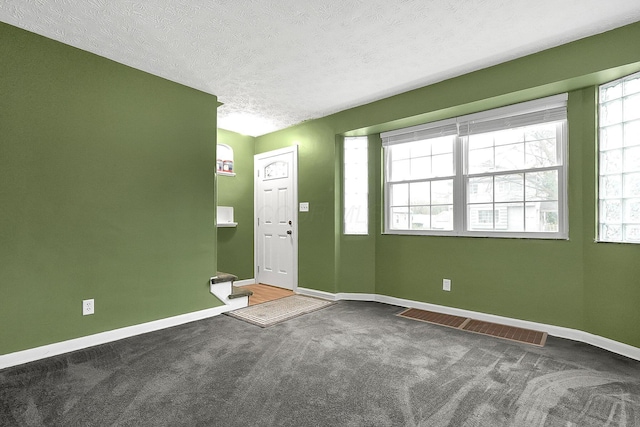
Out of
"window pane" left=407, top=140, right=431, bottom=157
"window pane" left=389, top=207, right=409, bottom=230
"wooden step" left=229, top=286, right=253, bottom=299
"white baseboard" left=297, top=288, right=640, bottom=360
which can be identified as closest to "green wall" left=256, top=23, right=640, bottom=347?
"white baseboard" left=297, top=288, right=640, bottom=360

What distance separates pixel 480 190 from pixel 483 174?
0.18 meters

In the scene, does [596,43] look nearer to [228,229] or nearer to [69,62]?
[69,62]

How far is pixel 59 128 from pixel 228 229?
2736mm

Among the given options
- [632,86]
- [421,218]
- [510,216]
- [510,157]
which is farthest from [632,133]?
[421,218]

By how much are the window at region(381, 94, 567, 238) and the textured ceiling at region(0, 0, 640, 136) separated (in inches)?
25.0

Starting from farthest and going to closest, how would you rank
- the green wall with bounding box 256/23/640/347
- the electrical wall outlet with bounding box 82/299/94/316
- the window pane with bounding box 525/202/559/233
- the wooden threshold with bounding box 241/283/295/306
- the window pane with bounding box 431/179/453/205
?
the wooden threshold with bounding box 241/283/295/306 → the window pane with bounding box 431/179/453/205 → the window pane with bounding box 525/202/559/233 → the electrical wall outlet with bounding box 82/299/94/316 → the green wall with bounding box 256/23/640/347

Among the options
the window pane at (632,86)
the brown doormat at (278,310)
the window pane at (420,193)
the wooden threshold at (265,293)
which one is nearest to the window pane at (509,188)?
the window pane at (420,193)

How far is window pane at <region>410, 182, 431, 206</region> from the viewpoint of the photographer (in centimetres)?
395

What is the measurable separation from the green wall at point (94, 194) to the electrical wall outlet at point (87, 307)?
0.13 feet

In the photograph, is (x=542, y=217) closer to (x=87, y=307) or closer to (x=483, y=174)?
(x=483, y=174)

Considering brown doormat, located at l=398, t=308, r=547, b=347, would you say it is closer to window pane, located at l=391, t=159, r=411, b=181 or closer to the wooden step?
window pane, located at l=391, t=159, r=411, b=181

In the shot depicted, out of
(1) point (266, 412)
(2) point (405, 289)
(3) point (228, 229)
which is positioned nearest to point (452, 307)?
(2) point (405, 289)

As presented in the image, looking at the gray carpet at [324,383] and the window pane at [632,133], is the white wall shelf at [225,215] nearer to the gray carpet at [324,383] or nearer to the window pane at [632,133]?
the gray carpet at [324,383]

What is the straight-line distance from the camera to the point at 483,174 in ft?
11.4
